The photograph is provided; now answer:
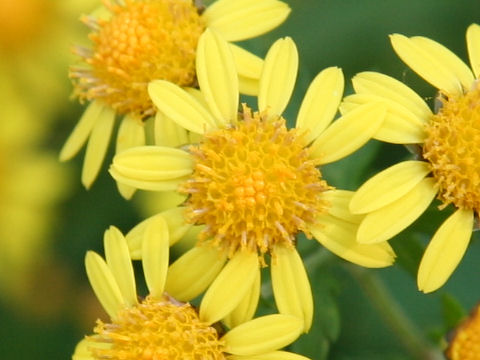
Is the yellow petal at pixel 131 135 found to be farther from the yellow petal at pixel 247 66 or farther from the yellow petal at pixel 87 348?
the yellow petal at pixel 87 348

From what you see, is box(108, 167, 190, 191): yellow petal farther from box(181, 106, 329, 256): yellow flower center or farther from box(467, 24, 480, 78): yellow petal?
box(467, 24, 480, 78): yellow petal

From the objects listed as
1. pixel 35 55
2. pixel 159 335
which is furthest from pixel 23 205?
pixel 159 335

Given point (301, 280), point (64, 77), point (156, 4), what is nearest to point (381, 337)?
point (301, 280)

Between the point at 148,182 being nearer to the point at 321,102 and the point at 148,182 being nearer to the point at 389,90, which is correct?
the point at 321,102

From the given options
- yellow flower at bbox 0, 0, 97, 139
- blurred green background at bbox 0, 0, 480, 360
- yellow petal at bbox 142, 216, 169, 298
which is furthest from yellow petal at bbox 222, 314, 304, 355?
yellow flower at bbox 0, 0, 97, 139

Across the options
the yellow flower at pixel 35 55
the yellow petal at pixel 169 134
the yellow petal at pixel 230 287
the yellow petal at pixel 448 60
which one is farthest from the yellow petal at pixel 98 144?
the yellow flower at pixel 35 55

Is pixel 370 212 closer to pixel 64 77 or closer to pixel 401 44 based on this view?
pixel 401 44
